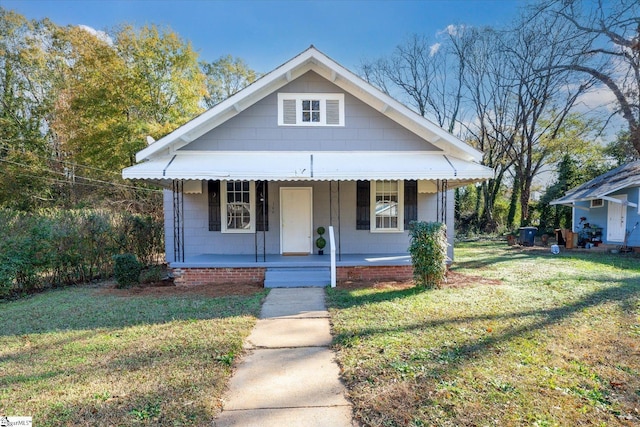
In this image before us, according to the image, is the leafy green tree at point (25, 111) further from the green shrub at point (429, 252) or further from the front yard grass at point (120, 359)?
the green shrub at point (429, 252)

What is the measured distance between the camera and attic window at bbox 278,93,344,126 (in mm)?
10648

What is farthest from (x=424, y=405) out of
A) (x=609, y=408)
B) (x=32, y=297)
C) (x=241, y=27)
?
(x=241, y=27)

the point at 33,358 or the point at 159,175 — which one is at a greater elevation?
the point at 159,175

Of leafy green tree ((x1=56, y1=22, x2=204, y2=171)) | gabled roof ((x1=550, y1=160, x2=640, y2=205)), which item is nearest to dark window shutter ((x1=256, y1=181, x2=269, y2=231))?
leafy green tree ((x1=56, y1=22, x2=204, y2=171))

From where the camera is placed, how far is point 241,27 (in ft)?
55.4

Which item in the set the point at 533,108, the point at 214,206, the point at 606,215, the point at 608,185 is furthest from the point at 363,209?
the point at 533,108

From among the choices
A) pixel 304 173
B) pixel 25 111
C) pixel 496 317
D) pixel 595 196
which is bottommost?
pixel 496 317

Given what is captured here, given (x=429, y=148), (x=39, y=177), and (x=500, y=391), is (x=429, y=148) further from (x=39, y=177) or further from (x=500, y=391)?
(x=39, y=177)

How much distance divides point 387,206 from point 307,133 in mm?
3406

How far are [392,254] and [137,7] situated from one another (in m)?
19.6

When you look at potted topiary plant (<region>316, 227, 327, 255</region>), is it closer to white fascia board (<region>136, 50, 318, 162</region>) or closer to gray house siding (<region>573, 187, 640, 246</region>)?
white fascia board (<region>136, 50, 318, 162</region>)

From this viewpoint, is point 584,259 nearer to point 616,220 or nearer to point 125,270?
point 616,220

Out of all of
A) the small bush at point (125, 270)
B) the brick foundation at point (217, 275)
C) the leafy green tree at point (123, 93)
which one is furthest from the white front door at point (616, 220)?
the leafy green tree at point (123, 93)

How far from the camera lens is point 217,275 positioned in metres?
9.46
